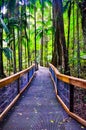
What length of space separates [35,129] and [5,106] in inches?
53.5

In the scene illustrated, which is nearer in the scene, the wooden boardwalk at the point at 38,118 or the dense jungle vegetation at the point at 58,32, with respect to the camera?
the wooden boardwalk at the point at 38,118

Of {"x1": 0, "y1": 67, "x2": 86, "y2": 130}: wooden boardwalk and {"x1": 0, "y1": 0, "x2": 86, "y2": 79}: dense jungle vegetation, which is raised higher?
{"x1": 0, "y1": 0, "x2": 86, "y2": 79}: dense jungle vegetation

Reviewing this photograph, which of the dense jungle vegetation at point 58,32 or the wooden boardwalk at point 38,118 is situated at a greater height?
the dense jungle vegetation at point 58,32

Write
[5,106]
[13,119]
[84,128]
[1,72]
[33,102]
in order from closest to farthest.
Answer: [84,128] → [13,119] → [5,106] → [33,102] → [1,72]

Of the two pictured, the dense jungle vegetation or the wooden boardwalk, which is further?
the dense jungle vegetation

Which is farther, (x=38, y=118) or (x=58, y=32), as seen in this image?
(x=58, y=32)

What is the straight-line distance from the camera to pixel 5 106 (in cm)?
558

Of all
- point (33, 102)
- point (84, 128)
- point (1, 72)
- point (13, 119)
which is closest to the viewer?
point (84, 128)

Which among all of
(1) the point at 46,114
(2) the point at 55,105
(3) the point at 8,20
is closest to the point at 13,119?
(1) the point at 46,114

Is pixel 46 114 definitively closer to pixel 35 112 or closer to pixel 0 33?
pixel 35 112

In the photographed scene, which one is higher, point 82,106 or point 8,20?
point 8,20

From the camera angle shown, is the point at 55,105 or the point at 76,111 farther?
the point at 55,105

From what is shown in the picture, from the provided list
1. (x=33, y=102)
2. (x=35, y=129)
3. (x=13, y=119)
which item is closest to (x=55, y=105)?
(x=33, y=102)

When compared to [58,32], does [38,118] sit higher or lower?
lower
